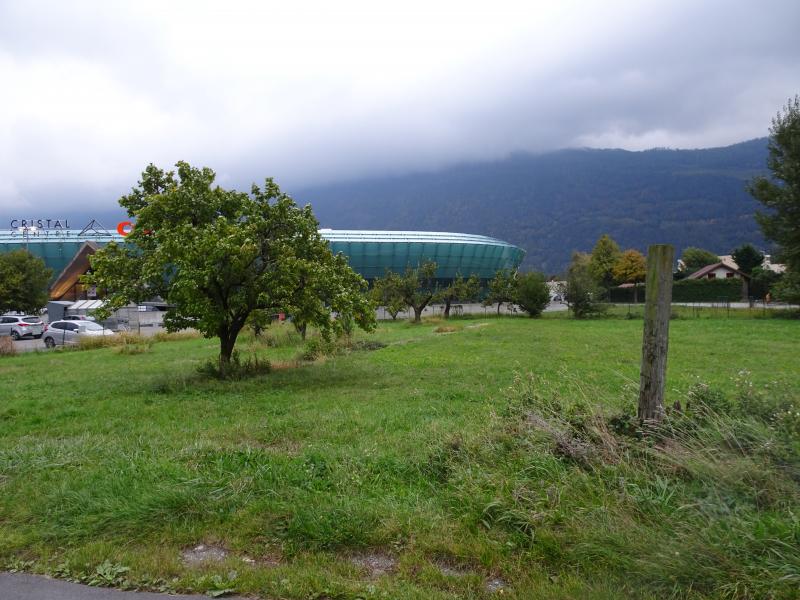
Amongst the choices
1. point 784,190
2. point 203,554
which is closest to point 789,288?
point 784,190

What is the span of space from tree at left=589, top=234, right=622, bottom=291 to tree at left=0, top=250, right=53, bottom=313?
69727 mm

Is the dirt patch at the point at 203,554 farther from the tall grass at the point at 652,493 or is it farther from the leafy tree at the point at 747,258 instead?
the leafy tree at the point at 747,258

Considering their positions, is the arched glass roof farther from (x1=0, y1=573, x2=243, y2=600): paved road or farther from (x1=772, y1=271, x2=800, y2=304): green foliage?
(x1=0, y1=573, x2=243, y2=600): paved road

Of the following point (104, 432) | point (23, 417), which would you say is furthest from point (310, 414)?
point (23, 417)

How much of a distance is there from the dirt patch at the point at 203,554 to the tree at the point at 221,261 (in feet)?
27.0

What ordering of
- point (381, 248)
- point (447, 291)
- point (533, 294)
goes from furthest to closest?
point (381, 248) → point (447, 291) → point (533, 294)

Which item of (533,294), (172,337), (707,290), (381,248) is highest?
(381,248)

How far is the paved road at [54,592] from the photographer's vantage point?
3582 millimetres

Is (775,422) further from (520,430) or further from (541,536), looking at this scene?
(541,536)

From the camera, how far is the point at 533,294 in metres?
46.7

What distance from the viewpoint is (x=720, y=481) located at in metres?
4.12

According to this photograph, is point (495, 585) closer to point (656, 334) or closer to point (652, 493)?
point (652, 493)

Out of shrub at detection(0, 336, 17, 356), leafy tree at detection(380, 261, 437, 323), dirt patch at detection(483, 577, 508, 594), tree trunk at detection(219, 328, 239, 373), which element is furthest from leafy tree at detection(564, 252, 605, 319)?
dirt patch at detection(483, 577, 508, 594)

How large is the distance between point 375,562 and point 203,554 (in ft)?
4.22
